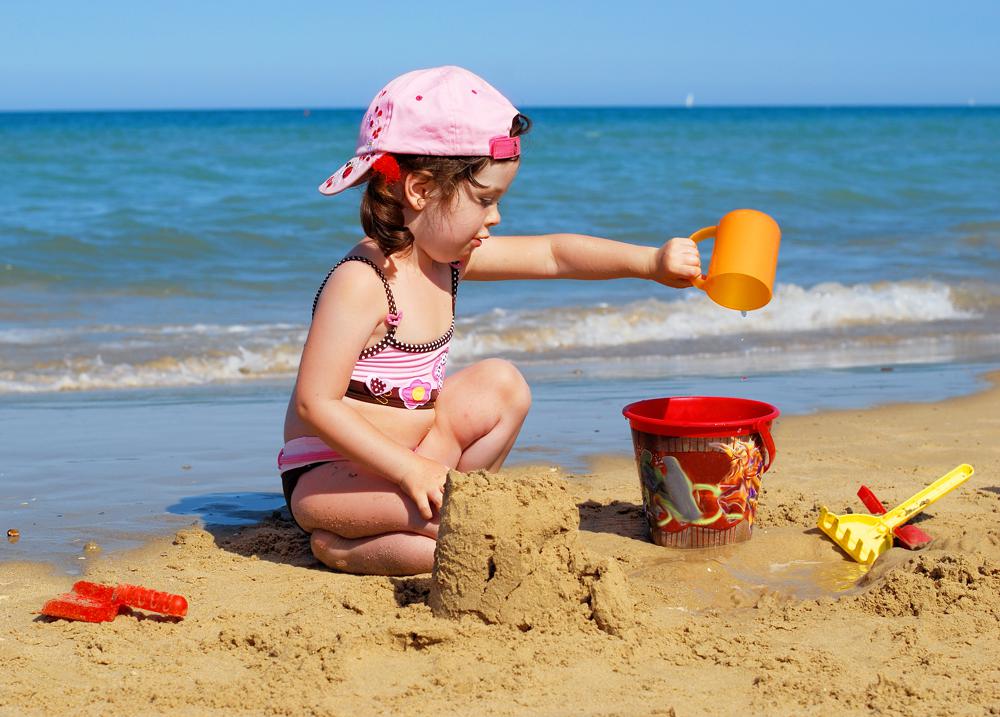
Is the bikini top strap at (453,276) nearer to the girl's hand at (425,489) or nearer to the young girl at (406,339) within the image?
the young girl at (406,339)

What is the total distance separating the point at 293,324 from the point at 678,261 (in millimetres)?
5113

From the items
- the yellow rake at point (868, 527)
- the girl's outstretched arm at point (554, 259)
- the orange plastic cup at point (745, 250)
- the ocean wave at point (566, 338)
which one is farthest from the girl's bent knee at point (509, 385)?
the ocean wave at point (566, 338)

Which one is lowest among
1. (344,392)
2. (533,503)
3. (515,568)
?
(515,568)

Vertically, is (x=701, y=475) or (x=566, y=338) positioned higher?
(x=701, y=475)

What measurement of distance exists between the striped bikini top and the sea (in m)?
0.78

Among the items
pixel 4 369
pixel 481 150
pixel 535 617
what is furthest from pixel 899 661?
pixel 4 369

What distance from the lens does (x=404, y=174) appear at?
2.76 metres

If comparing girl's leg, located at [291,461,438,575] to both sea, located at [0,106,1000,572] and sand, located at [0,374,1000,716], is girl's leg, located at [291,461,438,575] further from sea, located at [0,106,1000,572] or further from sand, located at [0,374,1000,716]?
sea, located at [0,106,1000,572]

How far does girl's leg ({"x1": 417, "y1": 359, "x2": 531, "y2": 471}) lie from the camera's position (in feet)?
10.2

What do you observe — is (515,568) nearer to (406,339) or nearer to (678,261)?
(406,339)

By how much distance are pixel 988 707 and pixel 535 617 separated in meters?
0.88

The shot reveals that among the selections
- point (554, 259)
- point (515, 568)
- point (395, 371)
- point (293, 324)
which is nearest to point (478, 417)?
point (395, 371)

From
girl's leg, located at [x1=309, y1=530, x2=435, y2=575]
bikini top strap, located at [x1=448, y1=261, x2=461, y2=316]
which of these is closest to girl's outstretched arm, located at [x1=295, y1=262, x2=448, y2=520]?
girl's leg, located at [x1=309, y1=530, x2=435, y2=575]

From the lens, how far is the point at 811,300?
827cm
